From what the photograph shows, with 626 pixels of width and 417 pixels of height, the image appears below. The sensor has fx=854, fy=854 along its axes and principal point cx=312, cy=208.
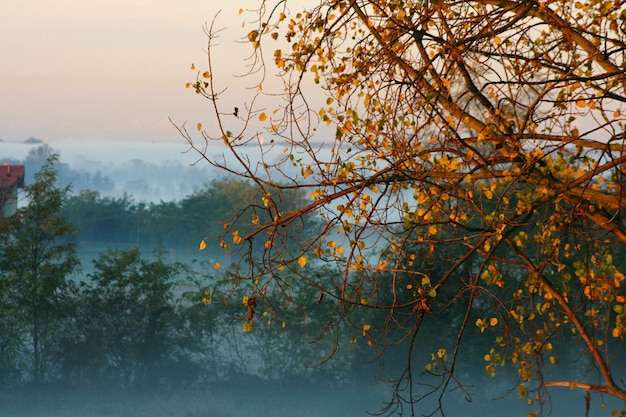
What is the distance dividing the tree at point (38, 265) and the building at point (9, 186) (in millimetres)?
236

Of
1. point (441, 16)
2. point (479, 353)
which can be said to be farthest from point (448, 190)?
point (479, 353)

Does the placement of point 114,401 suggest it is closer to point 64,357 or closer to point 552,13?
point 64,357

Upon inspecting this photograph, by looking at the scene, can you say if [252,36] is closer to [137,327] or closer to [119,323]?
[137,327]

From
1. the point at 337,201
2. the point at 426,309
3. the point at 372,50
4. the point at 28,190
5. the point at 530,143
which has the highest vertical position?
the point at 28,190

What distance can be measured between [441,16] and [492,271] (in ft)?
3.86

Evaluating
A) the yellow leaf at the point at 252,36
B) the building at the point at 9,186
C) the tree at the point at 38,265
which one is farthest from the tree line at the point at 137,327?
the yellow leaf at the point at 252,36

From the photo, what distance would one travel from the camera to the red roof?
13.5 m

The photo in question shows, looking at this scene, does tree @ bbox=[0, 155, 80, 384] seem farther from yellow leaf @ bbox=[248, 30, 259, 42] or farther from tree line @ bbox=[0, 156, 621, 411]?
yellow leaf @ bbox=[248, 30, 259, 42]

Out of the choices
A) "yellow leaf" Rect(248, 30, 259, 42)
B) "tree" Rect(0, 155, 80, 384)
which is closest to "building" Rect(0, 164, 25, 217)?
"tree" Rect(0, 155, 80, 384)

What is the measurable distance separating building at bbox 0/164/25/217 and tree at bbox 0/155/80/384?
236 mm

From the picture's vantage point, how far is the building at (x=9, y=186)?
13344 millimetres

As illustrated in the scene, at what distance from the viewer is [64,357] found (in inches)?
558

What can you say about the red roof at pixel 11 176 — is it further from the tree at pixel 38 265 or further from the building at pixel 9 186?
the tree at pixel 38 265

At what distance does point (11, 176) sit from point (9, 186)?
0.91 feet
